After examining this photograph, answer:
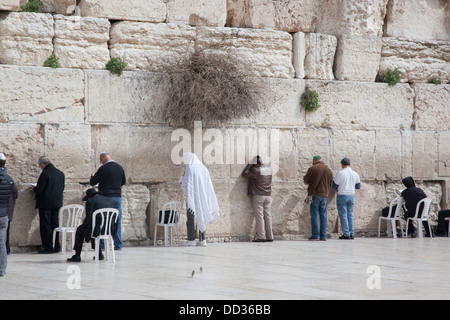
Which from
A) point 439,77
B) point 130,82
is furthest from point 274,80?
point 439,77

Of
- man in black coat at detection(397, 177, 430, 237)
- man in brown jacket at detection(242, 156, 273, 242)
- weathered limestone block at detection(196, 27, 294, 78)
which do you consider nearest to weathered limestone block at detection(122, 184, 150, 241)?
man in brown jacket at detection(242, 156, 273, 242)

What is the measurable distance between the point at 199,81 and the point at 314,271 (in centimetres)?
432

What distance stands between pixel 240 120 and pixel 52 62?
124 inches

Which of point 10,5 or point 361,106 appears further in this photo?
point 361,106

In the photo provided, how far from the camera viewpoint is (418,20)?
1307 cm

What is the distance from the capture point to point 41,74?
10398 millimetres

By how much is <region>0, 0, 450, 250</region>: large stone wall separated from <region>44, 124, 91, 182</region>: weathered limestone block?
2 centimetres

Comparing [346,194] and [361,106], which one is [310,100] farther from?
[346,194]

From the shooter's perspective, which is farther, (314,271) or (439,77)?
(439,77)

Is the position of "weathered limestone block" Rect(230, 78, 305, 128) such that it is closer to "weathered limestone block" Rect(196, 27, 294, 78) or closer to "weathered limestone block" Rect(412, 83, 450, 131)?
"weathered limestone block" Rect(196, 27, 294, 78)

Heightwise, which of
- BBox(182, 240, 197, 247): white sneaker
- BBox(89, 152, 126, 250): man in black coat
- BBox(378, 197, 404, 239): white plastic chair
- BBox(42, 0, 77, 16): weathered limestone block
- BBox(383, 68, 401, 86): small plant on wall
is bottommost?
BBox(182, 240, 197, 247): white sneaker

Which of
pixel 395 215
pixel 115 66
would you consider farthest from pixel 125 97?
pixel 395 215

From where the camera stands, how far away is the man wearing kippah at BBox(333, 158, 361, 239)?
11.8 meters
